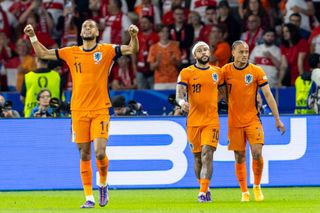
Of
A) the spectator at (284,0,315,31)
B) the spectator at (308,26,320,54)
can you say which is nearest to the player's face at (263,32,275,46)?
the spectator at (308,26,320,54)

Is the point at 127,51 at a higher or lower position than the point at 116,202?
higher

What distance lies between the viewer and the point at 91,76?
16406mm

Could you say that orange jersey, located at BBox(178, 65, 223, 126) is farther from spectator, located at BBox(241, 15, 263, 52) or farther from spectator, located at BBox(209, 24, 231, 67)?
spectator, located at BBox(241, 15, 263, 52)

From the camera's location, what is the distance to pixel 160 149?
66.3ft

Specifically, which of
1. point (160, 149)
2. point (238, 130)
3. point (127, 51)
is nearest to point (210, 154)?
point (238, 130)

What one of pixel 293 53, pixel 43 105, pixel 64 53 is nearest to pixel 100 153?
pixel 64 53

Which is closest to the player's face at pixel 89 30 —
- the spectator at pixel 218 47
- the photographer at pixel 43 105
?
the photographer at pixel 43 105

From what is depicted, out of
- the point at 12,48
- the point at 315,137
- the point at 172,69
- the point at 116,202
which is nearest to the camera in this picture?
the point at 116,202

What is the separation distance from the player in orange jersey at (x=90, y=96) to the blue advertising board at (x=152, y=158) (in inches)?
148

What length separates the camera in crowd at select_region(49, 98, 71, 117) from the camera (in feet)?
69.9

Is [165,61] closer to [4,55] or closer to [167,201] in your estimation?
[4,55]

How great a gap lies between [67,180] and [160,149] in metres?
1.59

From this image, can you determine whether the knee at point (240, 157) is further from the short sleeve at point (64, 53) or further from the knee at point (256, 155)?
the short sleeve at point (64, 53)

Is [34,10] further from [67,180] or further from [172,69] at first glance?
[67,180]
